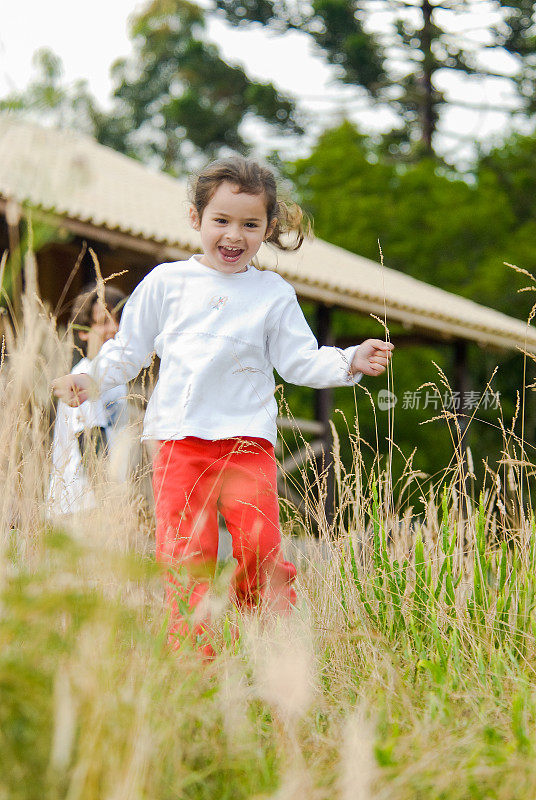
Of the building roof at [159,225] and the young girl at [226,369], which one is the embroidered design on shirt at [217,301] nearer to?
the young girl at [226,369]

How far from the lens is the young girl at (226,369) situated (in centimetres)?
268

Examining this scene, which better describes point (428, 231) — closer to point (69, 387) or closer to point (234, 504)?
point (234, 504)

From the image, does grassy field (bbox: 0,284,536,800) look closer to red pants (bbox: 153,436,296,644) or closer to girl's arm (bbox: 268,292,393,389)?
red pants (bbox: 153,436,296,644)

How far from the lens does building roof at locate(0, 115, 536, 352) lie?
6.68 feet

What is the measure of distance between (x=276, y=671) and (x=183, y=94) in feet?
74.8

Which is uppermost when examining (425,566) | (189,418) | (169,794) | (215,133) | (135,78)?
(135,78)

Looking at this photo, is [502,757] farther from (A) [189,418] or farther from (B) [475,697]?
(A) [189,418]

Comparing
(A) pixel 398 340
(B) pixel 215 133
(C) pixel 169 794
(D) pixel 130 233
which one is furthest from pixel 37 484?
(B) pixel 215 133

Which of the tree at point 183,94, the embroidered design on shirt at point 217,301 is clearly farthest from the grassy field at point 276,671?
the tree at point 183,94

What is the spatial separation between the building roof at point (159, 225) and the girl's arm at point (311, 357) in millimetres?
592

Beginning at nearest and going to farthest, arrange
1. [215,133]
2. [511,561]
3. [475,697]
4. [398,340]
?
1. [475,697]
2. [511,561]
3. [398,340]
4. [215,133]

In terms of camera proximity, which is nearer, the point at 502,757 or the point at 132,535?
the point at 502,757

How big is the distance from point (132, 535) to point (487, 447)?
18.8m

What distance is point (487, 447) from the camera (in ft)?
67.9
